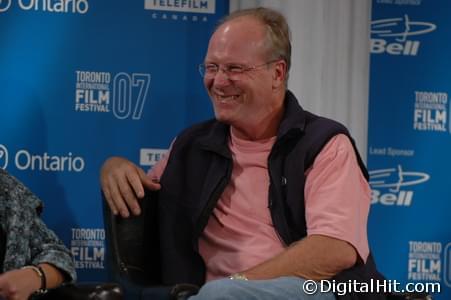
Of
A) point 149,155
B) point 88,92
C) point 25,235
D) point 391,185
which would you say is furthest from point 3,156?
point 391,185

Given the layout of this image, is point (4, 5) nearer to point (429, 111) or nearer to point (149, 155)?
point (149, 155)

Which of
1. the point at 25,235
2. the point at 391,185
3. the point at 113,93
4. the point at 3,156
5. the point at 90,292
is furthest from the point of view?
the point at 391,185

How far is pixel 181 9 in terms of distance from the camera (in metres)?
3.95

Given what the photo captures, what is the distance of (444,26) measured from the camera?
4242 millimetres

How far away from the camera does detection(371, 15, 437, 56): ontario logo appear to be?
418cm

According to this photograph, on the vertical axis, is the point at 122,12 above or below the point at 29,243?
above

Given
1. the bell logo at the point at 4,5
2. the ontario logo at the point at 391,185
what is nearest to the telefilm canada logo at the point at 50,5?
the bell logo at the point at 4,5

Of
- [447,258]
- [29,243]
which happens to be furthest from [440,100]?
[29,243]

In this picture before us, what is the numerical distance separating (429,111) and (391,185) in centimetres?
38

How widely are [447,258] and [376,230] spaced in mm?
360

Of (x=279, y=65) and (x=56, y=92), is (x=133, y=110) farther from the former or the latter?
(x=279, y=65)

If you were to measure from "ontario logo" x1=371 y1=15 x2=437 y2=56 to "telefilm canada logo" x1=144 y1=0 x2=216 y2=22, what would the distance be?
77 cm

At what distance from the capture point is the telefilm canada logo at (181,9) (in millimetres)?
3912

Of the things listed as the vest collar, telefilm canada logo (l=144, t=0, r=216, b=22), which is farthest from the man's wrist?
telefilm canada logo (l=144, t=0, r=216, b=22)
